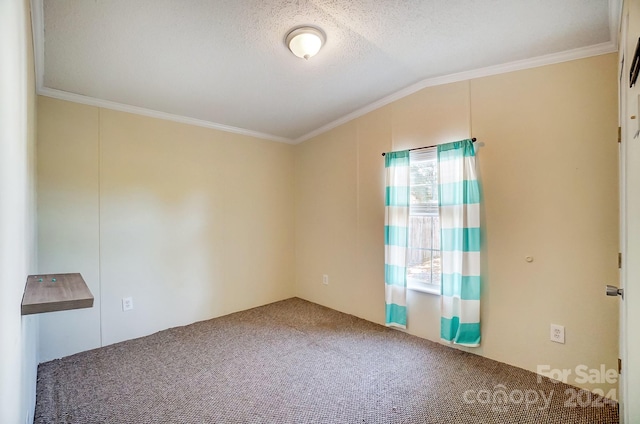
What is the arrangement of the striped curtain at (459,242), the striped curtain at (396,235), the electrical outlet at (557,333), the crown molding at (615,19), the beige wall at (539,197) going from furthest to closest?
the striped curtain at (396,235) < the striped curtain at (459,242) < the electrical outlet at (557,333) < the beige wall at (539,197) < the crown molding at (615,19)

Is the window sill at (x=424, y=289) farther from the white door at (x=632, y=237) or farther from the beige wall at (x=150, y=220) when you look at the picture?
the beige wall at (x=150, y=220)

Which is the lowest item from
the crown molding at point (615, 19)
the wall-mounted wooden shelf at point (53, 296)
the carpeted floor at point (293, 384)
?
the carpeted floor at point (293, 384)

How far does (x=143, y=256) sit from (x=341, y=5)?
2835 mm

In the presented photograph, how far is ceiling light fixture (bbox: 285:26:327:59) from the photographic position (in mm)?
1881

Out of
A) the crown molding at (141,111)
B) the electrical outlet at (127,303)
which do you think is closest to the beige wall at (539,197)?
the crown molding at (141,111)

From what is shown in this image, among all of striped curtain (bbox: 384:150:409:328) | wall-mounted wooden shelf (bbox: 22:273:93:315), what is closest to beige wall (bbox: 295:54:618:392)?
striped curtain (bbox: 384:150:409:328)

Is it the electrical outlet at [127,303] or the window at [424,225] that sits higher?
the window at [424,225]

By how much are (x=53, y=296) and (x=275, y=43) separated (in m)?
1.93

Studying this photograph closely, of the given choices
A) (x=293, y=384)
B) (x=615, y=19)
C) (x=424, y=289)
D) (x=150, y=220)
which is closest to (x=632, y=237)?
(x=615, y=19)

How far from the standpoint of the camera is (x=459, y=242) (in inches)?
99.1

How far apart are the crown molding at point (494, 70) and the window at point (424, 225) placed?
2.09 feet

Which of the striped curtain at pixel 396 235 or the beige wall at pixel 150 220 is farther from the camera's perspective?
the striped curtain at pixel 396 235

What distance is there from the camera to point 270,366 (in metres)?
2.39

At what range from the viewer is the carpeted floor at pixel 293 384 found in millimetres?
1813
